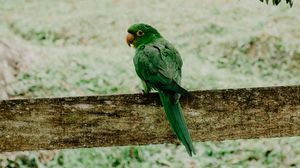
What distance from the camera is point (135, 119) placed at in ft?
6.13

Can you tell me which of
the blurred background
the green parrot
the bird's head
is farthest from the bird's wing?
the blurred background

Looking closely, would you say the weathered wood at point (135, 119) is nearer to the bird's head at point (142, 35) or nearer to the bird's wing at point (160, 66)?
the bird's wing at point (160, 66)

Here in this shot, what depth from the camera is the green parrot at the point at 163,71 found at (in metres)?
1.82

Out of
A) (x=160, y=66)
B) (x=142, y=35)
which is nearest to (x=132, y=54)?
(x=142, y=35)

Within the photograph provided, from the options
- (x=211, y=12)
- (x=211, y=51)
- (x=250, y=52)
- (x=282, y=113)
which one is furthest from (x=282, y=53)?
(x=282, y=113)

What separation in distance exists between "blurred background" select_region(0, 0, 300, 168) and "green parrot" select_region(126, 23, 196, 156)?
1.84m

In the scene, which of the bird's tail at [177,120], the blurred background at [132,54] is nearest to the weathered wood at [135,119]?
the bird's tail at [177,120]

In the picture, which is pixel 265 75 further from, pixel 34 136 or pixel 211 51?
pixel 34 136

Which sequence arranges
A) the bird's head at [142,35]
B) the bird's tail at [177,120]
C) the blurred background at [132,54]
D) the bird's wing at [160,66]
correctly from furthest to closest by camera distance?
the blurred background at [132,54]
the bird's head at [142,35]
the bird's wing at [160,66]
the bird's tail at [177,120]

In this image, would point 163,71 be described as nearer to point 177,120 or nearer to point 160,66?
point 160,66

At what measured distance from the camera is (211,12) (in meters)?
9.62

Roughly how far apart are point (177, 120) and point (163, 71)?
0.49 meters

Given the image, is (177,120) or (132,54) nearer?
(177,120)

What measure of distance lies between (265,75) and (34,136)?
5445 mm
